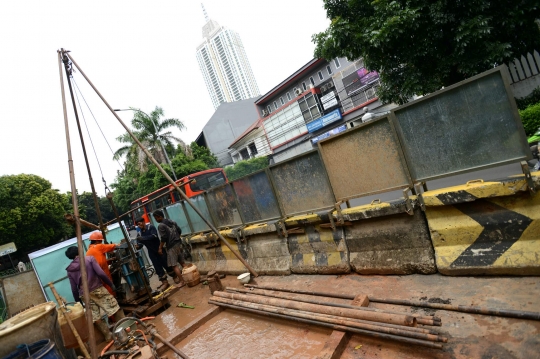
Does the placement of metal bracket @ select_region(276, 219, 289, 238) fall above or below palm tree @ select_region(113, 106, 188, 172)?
below

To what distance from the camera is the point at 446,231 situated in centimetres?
339

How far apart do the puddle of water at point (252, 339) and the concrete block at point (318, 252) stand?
1.24 m

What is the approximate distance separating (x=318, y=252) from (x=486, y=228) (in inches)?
96.4

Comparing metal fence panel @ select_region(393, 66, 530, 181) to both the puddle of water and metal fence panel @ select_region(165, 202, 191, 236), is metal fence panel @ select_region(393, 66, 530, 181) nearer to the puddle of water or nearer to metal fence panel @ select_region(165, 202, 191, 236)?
the puddle of water

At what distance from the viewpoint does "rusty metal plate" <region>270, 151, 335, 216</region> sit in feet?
15.3

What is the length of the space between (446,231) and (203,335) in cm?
361

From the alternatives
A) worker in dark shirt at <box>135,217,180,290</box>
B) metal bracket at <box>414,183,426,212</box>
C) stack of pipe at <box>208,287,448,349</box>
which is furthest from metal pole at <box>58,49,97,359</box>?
metal bracket at <box>414,183,426,212</box>

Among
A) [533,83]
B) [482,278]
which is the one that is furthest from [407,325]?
[533,83]

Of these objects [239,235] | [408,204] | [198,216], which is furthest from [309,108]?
[408,204]

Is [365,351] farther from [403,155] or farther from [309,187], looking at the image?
[309,187]

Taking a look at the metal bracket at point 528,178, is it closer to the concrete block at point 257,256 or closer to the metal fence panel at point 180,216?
the concrete block at point 257,256

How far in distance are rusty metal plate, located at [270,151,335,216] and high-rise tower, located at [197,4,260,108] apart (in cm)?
10008

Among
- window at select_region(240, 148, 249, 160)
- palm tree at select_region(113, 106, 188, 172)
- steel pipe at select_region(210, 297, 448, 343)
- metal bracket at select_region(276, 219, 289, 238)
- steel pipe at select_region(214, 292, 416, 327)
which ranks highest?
palm tree at select_region(113, 106, 188, 172)

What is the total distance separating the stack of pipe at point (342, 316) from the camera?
97.3 inches
